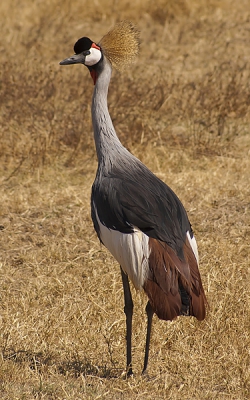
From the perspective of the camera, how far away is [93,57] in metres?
4.05

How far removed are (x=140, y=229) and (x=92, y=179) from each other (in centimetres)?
298

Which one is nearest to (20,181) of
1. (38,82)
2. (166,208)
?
(38,82)

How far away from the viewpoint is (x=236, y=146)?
7.03 m

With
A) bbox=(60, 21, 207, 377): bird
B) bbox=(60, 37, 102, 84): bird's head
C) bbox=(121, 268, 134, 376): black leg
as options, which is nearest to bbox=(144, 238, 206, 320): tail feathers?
bbox=(60, 21, 207, 377): bird

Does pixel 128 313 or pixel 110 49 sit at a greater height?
pixel 110 49

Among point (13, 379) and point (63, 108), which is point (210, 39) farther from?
point (13, 379)

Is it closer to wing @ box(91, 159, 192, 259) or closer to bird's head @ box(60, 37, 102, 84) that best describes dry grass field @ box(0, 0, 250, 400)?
wing @ box(91, 159, 192, 259)

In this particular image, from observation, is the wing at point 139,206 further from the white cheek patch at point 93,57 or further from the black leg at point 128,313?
the white cheek patch at point 93,57

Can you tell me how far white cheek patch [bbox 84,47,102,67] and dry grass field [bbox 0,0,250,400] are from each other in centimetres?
141

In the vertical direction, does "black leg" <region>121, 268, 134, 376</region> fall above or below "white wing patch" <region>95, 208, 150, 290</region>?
below

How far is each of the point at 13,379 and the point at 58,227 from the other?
1992 mm

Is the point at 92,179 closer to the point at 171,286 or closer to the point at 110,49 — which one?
the point at 110,49

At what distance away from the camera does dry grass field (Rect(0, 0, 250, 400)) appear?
12.1 feet

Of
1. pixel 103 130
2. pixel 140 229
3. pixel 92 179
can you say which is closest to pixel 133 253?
pixel 140 229
